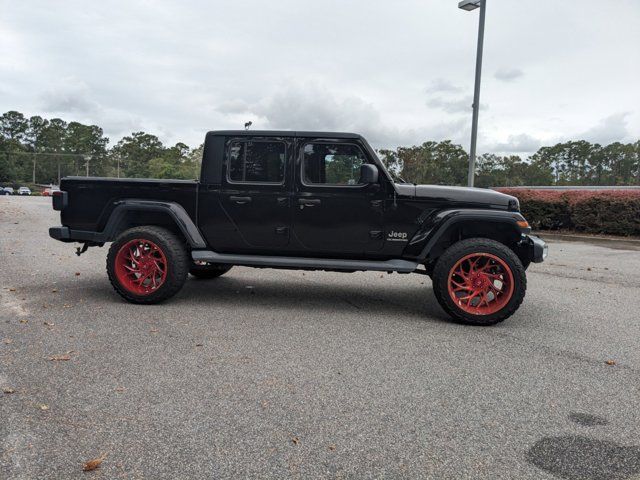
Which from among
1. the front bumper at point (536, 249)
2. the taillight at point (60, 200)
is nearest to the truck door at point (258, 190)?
the taillight at point (60, 200)

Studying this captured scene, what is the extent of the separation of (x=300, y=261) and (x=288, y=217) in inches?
19.1

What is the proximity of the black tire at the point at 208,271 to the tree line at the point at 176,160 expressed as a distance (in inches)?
824

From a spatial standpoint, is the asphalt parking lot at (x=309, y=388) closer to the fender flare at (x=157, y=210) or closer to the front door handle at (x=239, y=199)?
the fender flare at (x=157, y=210)

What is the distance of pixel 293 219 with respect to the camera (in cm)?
541

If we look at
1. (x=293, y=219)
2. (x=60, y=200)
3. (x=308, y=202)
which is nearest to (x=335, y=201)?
(x=308, y=202)

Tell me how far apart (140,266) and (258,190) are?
154 cm

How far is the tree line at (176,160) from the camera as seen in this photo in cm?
5133

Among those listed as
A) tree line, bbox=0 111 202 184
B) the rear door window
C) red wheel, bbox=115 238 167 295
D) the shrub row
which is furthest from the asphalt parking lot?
tree line, bbox=0 111 202 184

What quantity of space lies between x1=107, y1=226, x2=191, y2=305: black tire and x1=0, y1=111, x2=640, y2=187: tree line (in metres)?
22.4

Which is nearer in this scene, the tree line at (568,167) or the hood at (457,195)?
the hood at (457,195)

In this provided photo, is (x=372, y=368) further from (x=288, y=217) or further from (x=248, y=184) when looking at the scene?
(x=248, y=184)

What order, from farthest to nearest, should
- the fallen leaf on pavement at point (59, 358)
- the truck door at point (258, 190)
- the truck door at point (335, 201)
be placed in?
the truck door at point (258, 190) → the truck door at point (335, 201) → the fallen leaf on pavement at point (59, 358)

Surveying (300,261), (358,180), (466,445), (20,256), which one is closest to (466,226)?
(358,180)

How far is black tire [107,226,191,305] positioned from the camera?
5379mm
